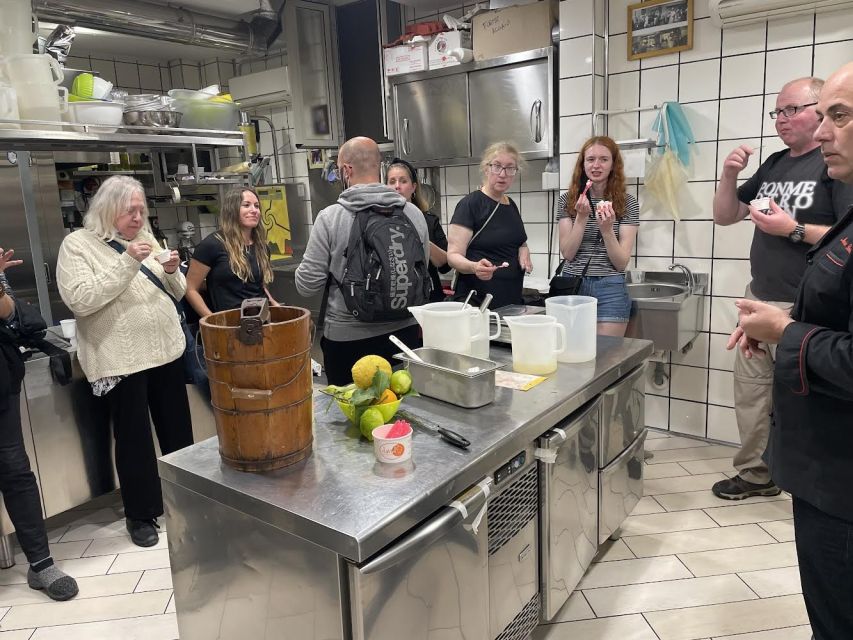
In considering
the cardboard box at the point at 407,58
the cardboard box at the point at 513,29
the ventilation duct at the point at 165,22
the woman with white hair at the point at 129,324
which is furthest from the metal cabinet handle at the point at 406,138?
the woman with white hair at the point at 129,324

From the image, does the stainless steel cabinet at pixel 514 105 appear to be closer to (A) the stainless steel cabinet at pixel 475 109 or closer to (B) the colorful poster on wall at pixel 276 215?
(A) the stainless steel cabinet at pixel 475 109

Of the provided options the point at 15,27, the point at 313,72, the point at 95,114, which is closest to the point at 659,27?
the point at 313,72

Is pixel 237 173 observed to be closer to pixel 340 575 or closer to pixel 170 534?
pixel 170 534

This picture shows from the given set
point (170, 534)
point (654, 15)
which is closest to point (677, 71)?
point (654, 15)

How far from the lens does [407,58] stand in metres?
A: 3.89

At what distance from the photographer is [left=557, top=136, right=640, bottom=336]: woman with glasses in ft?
9.23

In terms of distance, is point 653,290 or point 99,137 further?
point 653,290

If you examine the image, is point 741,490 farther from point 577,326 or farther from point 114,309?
point 114,309

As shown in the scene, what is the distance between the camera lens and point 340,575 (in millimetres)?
1156

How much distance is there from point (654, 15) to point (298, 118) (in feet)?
7.89

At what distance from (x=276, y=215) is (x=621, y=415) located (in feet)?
11.8

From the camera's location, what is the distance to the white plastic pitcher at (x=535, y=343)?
1913 millimetres

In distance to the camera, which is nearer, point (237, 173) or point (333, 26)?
point (237, 173)

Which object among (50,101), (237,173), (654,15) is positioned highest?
(654,15)
